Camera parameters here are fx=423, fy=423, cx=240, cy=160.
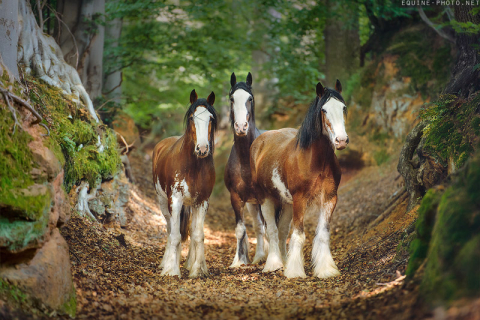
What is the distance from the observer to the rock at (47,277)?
3967mm

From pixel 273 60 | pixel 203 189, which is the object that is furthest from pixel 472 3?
pixel 273 60

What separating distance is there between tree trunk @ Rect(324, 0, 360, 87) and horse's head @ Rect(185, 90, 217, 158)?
8.98 meters

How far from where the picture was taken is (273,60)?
50.5 feet

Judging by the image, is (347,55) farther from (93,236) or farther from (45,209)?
(45,209)

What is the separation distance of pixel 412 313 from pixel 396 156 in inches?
347

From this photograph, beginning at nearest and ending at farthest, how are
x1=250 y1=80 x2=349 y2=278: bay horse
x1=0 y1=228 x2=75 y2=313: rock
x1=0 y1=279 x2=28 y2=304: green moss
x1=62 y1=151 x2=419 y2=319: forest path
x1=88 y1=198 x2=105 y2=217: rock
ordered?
x1=0 y1=279 x2=28 y2=304: green moss, x1=0 y1=228 x2=75 y2=313: rock, x1=62 y1=151 x2=419 y2=319: forest path, x1=250 y1=80 x2=349 y2=278: bay horse, x1=88 y1=198 x2=105 y2=217: rock

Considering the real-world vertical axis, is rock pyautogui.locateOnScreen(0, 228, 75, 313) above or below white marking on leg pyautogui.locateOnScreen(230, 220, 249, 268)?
above

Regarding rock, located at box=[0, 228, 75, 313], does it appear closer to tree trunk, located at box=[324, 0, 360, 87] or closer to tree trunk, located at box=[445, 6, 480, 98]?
tree trunk, located at box=[445, 6, 480, 98]

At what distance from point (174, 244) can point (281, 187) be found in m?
1.94

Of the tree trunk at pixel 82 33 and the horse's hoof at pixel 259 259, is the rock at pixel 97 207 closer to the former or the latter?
the horse's hoof at pixel 259 259

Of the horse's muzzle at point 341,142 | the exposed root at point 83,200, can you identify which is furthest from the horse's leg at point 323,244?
the exposed root at point 83,200

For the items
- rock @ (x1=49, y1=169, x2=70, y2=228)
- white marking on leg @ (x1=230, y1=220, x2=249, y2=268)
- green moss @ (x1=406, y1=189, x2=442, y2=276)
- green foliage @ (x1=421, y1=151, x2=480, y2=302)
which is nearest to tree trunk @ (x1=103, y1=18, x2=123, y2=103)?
white marking on leg @ (x1=230, y1=220, x2=249, y2=268)

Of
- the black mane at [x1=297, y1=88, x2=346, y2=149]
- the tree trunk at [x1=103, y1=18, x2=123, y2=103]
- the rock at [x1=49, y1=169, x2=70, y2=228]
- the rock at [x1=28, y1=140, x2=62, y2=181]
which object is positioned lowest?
the rock at [x1=49, y1=169, x2=70, y2=228]

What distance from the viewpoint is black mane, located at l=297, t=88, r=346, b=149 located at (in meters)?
6.11
